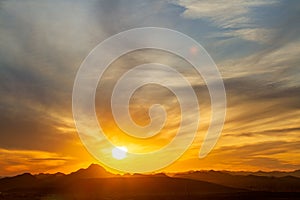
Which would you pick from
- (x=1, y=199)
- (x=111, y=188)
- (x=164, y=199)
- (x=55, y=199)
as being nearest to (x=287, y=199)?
(x=164, y=199)

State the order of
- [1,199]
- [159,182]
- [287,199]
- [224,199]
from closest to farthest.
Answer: [287,199] → [224,199] → [1,199] → [159,182]

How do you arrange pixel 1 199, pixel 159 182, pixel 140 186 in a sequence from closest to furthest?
pixel 1 199, pixel 140 186, pixel 159 182

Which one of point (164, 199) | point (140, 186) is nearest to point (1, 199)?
point (164, 199)

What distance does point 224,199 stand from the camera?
3809 inches

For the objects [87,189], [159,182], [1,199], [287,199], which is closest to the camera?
[287,199]

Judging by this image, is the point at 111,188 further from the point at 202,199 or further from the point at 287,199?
the point at 287,199

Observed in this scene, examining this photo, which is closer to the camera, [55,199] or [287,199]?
[287,199]

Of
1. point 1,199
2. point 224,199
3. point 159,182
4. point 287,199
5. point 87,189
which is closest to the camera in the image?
point 287,199

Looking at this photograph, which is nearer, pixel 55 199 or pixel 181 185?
pixel 55 199

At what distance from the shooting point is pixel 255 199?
93.0 m

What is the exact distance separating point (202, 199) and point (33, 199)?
48293mm

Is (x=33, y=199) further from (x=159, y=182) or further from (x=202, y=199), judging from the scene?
(x=159, y=182)

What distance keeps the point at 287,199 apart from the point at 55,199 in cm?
6587

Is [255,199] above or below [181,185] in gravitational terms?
below
